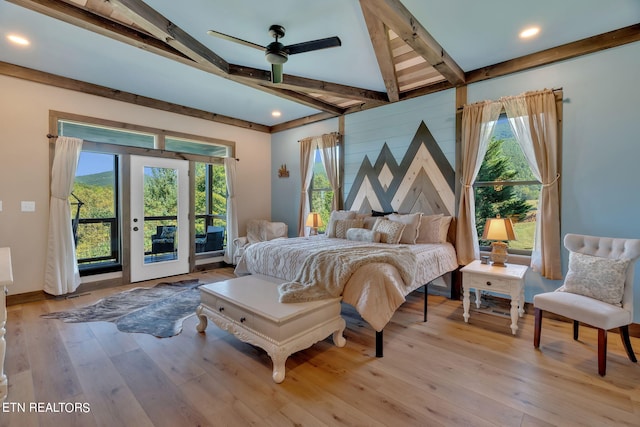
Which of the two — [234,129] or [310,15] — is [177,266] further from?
[310,15]

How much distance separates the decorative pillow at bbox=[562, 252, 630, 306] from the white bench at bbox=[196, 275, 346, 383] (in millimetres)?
2167

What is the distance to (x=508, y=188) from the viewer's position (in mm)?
3711

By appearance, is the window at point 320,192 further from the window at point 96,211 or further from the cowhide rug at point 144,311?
the window at point 96,211

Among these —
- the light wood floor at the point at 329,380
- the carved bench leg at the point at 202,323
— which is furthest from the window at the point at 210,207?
the carved bench leg at the point at 202,323

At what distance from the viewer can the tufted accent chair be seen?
2176 mm

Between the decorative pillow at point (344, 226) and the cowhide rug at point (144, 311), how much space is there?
7.15 ft

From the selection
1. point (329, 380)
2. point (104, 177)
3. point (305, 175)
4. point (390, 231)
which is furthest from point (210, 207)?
point (329, 380)

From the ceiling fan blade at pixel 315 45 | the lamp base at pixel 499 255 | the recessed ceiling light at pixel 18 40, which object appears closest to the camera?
the ceiling fan blade at pixel 315 45

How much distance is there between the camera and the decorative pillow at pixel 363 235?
A: 3.83 metres

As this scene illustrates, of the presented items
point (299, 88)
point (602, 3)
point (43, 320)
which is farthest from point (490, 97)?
point (43, 320)

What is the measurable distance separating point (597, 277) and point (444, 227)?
1678 millimetres

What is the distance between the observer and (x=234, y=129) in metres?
5.98

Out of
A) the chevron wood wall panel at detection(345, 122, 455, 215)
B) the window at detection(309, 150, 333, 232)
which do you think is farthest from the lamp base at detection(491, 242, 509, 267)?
the window at detection(309, 150, 333, 232)

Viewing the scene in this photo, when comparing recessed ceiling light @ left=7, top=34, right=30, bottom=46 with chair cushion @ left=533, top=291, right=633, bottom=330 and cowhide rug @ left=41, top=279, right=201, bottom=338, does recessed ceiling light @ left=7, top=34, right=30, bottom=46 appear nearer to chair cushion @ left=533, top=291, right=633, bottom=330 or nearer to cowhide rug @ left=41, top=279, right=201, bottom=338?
cowhide rug @ left=41, top=279, right=201, bottom=338
